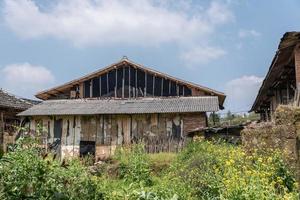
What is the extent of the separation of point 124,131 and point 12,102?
10187 mm

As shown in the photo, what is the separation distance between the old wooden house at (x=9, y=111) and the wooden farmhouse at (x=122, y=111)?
349 centimetres

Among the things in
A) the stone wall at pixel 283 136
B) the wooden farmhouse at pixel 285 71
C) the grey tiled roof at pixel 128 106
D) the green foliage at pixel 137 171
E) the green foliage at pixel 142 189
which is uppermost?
the wooden farmhouse at pixel 285 71

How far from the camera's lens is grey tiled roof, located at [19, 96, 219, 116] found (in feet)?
72.9

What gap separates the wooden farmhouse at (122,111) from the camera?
22.5m

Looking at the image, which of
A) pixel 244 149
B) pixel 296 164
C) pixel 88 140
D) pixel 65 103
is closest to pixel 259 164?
pixel 296 164

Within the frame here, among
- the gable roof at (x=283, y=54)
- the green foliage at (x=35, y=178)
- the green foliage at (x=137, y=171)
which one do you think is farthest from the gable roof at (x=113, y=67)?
the green foliage at (x=35, y=178)

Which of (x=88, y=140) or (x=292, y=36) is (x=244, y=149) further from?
(x=88, y=140)

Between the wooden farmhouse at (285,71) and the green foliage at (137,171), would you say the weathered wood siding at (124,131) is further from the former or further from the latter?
the green foliage at (137,171)

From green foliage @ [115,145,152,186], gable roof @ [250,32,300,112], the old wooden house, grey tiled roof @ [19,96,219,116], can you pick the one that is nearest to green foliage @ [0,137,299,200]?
green foliage @ [115,145,152,186]

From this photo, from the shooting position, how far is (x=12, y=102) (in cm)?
2897

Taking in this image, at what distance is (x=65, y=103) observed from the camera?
984 inches

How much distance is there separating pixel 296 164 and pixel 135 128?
578 inches

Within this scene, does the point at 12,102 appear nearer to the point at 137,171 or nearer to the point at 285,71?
the point at 137,171

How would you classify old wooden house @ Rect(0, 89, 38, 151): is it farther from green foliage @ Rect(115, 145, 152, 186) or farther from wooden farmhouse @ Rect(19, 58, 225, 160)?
green foliage @ Rect(115, 145, 152, 186)
